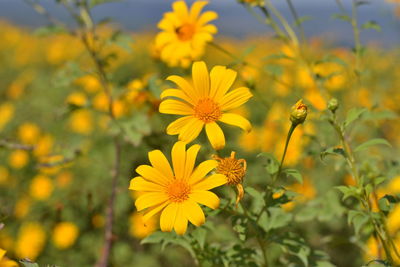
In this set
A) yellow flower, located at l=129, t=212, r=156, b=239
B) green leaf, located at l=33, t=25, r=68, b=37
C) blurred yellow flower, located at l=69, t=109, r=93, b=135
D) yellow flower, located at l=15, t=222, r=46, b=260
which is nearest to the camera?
green leaf, located at l=33, t=25, r=68, b=37

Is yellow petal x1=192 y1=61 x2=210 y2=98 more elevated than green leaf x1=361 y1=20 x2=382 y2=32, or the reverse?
green leaf x1=361 y1=20 x2=382 y2=32

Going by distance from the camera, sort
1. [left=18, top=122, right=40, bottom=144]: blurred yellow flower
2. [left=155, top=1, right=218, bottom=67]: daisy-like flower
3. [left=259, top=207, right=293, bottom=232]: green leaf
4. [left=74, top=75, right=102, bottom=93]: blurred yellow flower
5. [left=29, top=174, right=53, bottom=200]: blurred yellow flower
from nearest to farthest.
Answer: [left=259, top=207, right=293, bottom=232]: green leaf → [left=155, top=1, right=218, bottom=67]: daisy-like flower → [left=29, top=174, right=53, bottom=200]: blurred yellow flower → [left=74, top=75, right=102, bottom=93]: blurred yellow flower → [left=18, top=122, right=40, bottom=144]: blurred yellow flower

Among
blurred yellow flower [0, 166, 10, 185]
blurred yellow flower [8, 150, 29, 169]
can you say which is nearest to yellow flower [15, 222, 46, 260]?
blurred yellow flower [0, 166, 10, 185]

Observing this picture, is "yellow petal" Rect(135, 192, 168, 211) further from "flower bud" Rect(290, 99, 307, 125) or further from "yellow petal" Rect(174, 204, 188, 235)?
"flower bud" Rect(290, 99, 307, 125)

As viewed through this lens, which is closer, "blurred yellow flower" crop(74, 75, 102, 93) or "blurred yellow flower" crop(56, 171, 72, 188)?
"blurred yellow flower" crop(56, 171, 72, 188)

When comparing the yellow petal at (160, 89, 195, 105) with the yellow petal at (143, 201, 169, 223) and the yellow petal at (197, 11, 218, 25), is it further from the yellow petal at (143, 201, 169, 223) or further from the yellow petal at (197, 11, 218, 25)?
the yellow petal at (197, 11, 218, 25)

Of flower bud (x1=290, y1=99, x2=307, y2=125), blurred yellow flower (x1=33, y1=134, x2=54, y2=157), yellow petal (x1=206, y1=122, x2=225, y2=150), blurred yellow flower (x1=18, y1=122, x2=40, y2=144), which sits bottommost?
yellow petal (x1=206, y1=122, x2=225, y2=150)
